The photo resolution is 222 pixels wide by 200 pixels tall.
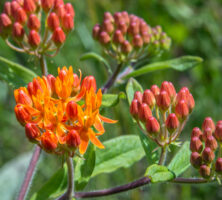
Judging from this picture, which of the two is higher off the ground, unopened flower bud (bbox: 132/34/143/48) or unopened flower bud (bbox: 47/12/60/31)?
unopened flower bud (bbox: 47/12/60/31)

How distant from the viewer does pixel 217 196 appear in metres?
5.35

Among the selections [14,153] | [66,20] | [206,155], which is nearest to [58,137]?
[206,155]

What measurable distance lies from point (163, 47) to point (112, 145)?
3.79 ft

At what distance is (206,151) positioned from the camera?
248 centimetres

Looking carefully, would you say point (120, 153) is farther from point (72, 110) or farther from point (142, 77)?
point (142, 77)

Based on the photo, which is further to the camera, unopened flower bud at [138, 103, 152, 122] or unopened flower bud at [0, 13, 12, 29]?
unopened flower bud at [0, 13, 12, 29]

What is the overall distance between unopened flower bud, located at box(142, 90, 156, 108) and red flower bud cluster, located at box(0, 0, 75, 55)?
0.91m

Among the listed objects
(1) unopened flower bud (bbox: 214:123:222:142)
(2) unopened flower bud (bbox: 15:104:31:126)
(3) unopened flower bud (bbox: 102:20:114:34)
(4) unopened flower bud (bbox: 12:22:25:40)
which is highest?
(4) unopened flower bud (bbox: 12:22:25:40)

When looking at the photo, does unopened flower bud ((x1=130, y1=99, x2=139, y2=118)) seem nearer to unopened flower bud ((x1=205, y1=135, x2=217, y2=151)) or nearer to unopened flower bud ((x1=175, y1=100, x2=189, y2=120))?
unopened flower bud ((x1=175, y1=100, x2=189, y2=120))

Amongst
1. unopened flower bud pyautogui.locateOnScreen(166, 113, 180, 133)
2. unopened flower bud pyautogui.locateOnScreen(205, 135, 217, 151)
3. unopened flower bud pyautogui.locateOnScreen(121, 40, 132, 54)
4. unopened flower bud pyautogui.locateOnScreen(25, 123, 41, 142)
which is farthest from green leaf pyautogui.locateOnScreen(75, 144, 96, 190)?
unopened flower bud pyautogui.locateOnScreen(121, 40, 132, 54)

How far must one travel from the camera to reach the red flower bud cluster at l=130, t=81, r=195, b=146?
260 centimetres

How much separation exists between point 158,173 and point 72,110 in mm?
709

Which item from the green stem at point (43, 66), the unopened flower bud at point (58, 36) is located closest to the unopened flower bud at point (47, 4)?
the unopened flower bud at point (58, 36)

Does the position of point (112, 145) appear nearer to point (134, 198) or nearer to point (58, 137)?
Result: point (58, 137)
